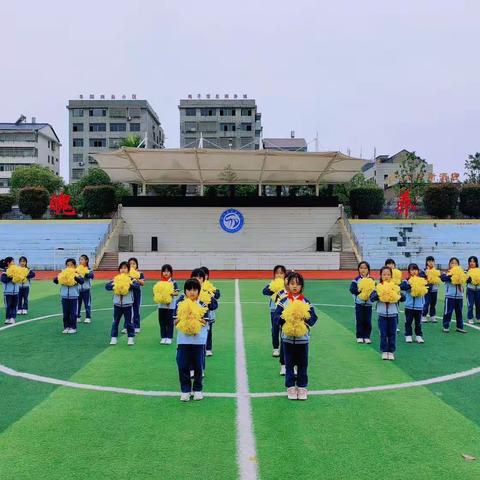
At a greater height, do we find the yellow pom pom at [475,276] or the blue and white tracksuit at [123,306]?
the yellow pom pom at [475,276]

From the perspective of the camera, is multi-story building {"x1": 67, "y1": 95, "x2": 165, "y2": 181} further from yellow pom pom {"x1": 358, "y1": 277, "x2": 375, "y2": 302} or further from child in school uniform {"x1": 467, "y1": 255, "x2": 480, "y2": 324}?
yellow pom pom {"x1": 358, "y1": 277, "x2": 375, "y2": 302}

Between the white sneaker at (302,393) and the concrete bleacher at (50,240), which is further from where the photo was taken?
the concrete bleacher at (50,240)

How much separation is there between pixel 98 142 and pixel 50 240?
48977 millimetres

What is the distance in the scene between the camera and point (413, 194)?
166ft

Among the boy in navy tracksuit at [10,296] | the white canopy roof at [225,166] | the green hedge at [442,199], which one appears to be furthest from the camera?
the green hedge at [442,199]

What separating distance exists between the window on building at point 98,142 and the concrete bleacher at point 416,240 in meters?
54.5

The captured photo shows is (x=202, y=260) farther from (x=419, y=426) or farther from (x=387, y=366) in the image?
(x=419, y=426)

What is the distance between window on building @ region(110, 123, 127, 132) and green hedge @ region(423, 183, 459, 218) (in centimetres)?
5447

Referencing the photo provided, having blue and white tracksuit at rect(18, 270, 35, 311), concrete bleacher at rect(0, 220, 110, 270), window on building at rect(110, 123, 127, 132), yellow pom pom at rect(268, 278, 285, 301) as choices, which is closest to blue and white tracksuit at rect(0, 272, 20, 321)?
blue and white tracksuit at rect(18, 270, 35, 311)

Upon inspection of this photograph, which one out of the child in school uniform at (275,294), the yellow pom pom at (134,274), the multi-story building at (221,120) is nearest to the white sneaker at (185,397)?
the child in school uniform at (275,294)

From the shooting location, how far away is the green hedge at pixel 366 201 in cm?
4122

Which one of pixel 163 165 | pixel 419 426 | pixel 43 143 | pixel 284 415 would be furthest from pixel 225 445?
pixel 43 143

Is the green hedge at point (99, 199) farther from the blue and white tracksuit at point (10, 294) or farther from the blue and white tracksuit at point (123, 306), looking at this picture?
the blue and white tracksuit at point (123, 306)

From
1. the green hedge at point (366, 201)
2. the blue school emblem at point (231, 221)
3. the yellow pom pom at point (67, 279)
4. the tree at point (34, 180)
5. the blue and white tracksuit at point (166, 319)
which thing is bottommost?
the blue and white tracksuit at point (166, 319)
